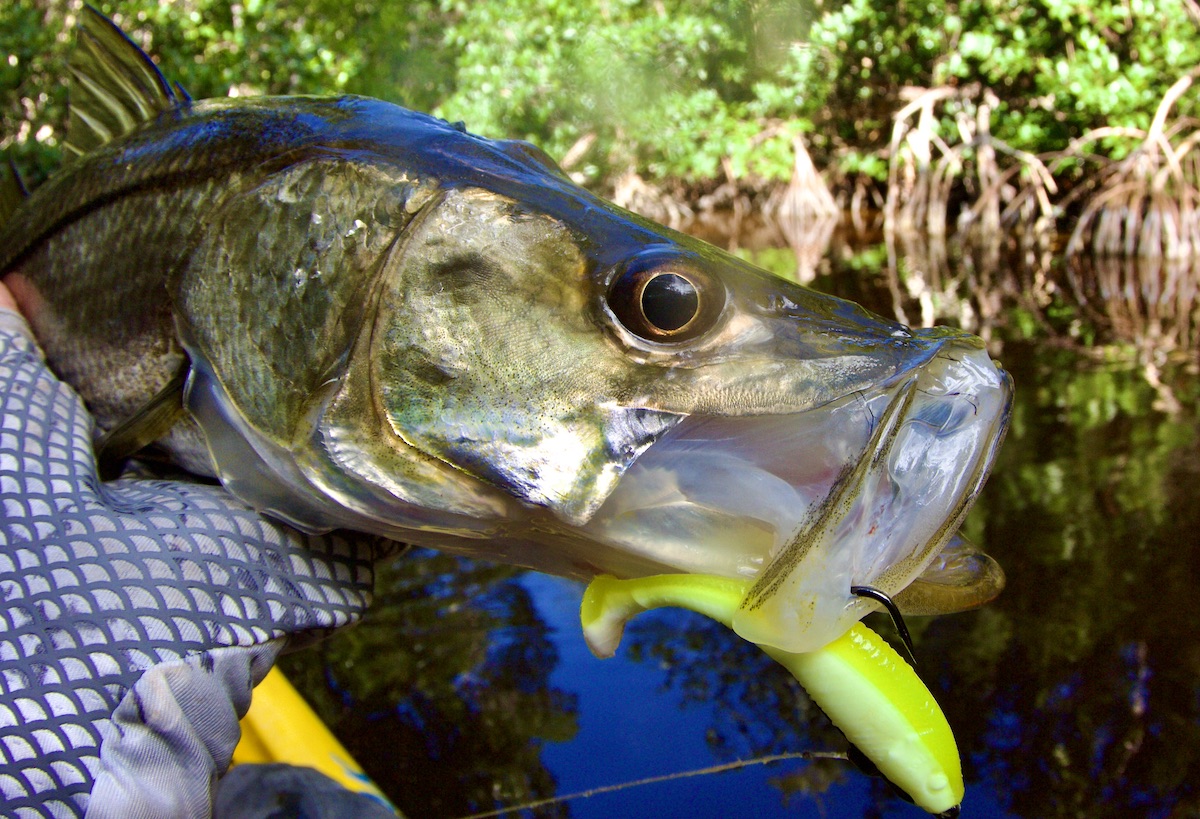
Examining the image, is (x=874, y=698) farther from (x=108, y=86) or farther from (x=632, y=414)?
(x=108, y=86)

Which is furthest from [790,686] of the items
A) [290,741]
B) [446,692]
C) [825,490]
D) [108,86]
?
[108,86]

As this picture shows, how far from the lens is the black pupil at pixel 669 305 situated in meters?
1.05

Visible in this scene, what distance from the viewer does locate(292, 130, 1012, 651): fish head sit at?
98 cm

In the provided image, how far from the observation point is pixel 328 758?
85.2 inches

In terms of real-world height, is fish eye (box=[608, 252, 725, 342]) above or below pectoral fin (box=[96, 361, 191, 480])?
above

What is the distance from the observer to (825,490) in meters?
0.98

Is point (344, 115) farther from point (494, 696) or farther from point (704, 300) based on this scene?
point (494, 696)

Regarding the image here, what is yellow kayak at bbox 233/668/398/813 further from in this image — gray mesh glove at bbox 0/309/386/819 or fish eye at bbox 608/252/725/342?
fish eye at bbox 608/252/725/342

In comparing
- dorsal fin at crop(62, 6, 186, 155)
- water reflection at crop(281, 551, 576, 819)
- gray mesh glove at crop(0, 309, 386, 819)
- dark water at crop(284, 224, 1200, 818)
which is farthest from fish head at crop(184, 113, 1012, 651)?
water reflection at crop(281, 551, 576, 819)

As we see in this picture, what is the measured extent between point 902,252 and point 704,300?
40.9 feet

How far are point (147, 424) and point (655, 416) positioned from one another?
0.79 metres

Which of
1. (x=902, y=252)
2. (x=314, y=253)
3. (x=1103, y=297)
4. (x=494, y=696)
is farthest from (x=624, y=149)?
(x=314, y=253)

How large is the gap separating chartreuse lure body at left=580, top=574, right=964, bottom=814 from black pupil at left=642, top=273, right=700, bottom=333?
0.94 feet

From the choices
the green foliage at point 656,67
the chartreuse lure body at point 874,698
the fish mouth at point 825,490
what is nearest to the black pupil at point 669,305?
the fish mouth at point 825,490
